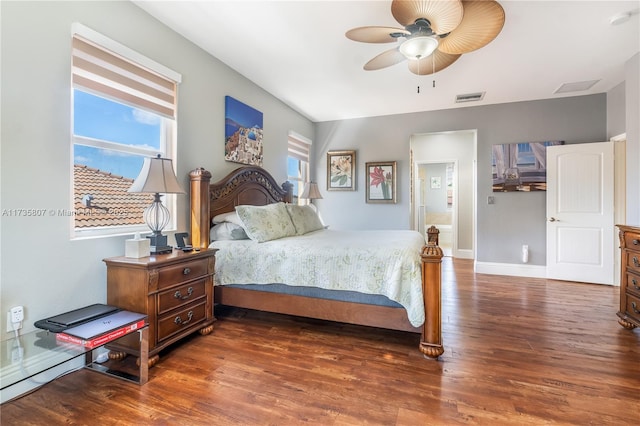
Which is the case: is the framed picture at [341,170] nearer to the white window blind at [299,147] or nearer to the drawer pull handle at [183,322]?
the white window blind at [299,147]

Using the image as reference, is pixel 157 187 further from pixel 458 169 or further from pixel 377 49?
pixel 458 169

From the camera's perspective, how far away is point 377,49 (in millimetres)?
2949

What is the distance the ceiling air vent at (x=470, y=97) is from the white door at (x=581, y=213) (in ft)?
4.10

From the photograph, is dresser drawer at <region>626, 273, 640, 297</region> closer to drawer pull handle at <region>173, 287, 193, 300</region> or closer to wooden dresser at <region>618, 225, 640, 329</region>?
wooden dresser at <region>618, 225, 640, 329</region>

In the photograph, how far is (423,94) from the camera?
420cm

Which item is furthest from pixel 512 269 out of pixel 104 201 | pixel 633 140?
pixel 104 201

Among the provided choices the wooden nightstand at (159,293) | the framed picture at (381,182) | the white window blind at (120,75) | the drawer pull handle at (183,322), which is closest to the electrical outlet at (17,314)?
the wooden nightstand at (159,293)

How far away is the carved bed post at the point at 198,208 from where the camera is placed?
2.81 m

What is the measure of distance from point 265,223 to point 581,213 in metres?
4.35

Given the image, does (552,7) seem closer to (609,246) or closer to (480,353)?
(480,353)

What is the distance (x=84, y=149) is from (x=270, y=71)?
7.06ft

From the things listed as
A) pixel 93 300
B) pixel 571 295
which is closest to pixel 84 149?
pixel 93 300

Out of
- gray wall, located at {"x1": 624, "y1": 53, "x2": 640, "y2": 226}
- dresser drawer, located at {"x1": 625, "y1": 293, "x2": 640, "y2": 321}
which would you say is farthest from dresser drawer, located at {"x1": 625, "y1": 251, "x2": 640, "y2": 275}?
gray wall, located at {"x1": 624, "y1": 53, "x2": 640, "y2": 226}

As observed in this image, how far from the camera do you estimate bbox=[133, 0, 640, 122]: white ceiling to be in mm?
2365
